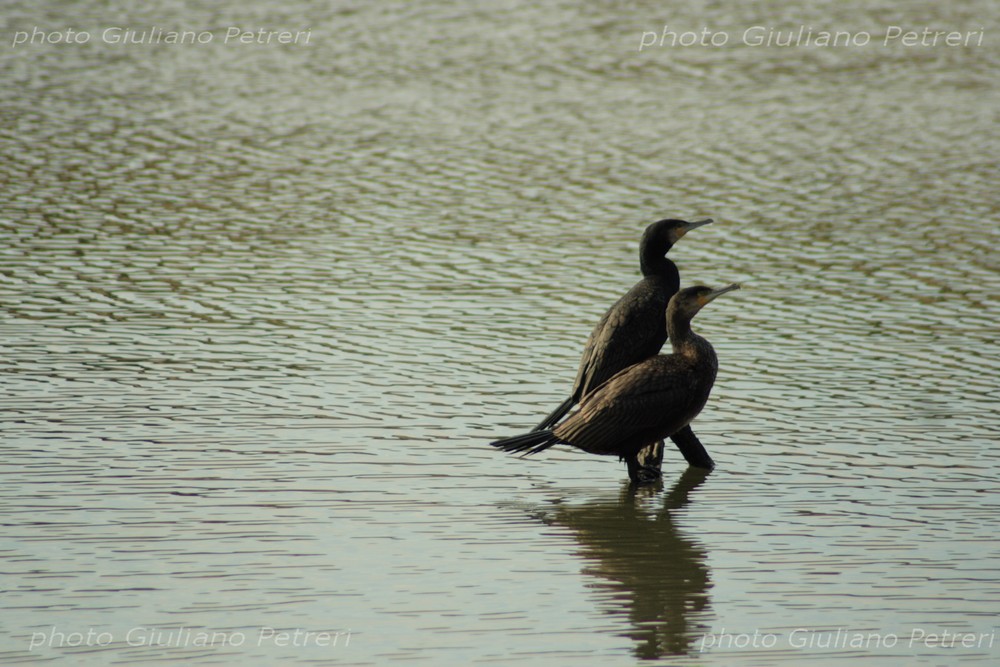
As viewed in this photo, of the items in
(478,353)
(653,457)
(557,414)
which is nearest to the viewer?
(557,414)

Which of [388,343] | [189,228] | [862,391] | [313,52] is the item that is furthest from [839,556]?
[313,52]

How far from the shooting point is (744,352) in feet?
36.2

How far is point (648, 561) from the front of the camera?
731 cm

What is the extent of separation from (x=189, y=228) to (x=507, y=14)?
12.9 metres

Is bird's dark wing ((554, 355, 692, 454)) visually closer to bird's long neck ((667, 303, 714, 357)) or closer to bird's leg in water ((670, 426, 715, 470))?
bird's long neck ((667, 303, 714, 357))

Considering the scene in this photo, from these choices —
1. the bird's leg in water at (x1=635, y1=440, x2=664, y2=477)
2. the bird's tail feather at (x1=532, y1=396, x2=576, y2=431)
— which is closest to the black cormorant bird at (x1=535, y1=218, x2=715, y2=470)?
the bird's tail feather at (x1=532, y1=396, x2=576, y2=431)

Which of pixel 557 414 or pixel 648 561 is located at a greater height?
pixel 557 414

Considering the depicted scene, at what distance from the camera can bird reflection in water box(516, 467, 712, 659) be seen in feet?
21.1

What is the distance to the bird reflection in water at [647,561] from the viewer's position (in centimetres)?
644

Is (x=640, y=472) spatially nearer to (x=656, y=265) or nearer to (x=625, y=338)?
(x=625, y=338)

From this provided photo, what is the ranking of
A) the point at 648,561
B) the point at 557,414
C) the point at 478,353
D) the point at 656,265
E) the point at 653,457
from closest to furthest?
the point at 648,561, the point at 557,414, the point at 653,457, the point at 656,265, the point at 478,353

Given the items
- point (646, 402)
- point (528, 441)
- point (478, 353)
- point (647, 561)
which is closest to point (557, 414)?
point (528, 441)

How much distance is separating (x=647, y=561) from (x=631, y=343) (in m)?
1.71

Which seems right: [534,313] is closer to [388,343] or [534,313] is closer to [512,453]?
[388,343]
